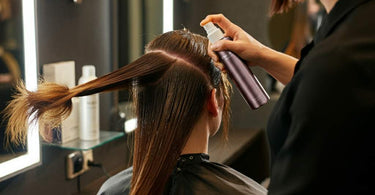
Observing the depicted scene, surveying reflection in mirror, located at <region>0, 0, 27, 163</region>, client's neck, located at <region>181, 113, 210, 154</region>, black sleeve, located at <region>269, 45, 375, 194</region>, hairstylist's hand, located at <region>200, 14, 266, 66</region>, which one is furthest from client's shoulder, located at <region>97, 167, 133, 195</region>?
black sleeve, located at <region>269, 45, 375, 194</region>

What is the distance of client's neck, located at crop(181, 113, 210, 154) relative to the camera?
1389 millimetres

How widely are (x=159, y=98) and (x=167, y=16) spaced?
4.05ft

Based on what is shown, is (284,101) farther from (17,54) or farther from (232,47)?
(17,54)

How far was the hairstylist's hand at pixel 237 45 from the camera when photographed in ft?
3.97

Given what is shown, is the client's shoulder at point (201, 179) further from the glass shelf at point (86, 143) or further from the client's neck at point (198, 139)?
the glass shelf at point (86, 143)

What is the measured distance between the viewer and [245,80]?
3.88 ft

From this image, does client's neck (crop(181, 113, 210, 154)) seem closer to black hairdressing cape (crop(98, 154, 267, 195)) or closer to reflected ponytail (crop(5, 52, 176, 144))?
black hairdressing cape (crop(98, 154, 267, 195))

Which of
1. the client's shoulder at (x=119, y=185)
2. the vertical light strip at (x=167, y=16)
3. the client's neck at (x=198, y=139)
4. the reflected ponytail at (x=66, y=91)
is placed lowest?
the client's shoulder at (x=119, y=185)

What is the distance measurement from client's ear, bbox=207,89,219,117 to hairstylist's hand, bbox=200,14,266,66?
151mm

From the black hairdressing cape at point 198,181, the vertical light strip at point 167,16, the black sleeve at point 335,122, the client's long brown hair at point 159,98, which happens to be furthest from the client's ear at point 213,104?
the vertical light strip at point 167,16

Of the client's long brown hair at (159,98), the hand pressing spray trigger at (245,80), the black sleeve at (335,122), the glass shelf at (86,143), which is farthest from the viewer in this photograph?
the glass shelf at (86,143)

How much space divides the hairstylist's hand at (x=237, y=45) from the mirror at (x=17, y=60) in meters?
0.61

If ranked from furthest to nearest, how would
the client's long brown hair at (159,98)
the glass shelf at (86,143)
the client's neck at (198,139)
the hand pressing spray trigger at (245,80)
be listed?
the glass shelf at (86,143), the client's neck at (198,139), the client's long brown hair at (159,98), the hand pressing spray trigger at (245,80)

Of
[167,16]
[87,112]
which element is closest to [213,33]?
[87,112]
